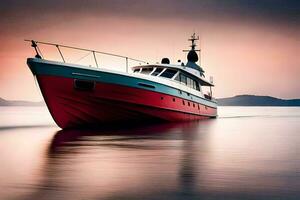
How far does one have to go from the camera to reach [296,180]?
28.1 ft

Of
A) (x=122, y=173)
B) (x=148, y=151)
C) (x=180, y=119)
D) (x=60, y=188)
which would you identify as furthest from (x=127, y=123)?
(x=60, y=188)

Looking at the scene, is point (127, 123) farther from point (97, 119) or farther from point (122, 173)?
point (122, 173)

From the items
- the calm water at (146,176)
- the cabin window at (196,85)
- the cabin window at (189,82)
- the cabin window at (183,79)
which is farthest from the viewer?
the cabin window at (196,85)

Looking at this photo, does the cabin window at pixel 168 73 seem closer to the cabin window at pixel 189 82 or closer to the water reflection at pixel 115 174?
the cabin window at pixel 189 82

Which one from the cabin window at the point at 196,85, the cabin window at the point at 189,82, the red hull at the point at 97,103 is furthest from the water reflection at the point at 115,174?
the cabin window at the point at 196,85

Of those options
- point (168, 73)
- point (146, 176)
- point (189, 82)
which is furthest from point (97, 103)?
point (146, 176)

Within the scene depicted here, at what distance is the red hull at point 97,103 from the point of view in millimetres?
22281

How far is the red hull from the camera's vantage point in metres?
22.3

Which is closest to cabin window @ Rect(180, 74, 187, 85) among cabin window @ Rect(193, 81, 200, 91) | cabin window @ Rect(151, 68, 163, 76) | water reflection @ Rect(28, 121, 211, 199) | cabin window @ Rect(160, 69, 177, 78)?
cabin window @ Rect(160, 69, 177, 78)

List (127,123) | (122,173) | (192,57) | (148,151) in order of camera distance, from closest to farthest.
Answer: (122,173) < (148,151) < (127,123) < (192,57)

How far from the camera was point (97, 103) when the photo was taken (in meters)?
23.2

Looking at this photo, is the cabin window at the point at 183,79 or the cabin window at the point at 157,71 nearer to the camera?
the cabin window at the point at 157,71

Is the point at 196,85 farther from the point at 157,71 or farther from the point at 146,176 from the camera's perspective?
the point at 146,176

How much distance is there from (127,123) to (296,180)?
17548 mm
